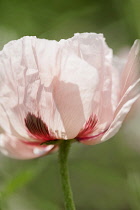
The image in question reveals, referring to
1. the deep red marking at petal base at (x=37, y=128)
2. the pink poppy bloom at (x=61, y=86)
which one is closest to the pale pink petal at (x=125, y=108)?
the pink poppy bloom at (x=61, y=86)

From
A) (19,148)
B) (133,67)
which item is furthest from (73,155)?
(133,67)

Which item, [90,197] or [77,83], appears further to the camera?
[90,197]

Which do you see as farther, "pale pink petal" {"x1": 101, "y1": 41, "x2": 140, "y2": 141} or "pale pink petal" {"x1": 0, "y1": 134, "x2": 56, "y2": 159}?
"pale pink petal" {"x1": 0, "y1": 134, "x2": 56, "y2": 159}

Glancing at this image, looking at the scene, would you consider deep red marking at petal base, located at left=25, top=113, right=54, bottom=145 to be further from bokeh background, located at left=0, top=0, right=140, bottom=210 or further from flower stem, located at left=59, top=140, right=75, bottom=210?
bokeh background, located at left=0, top=0, right=140, bottom=210

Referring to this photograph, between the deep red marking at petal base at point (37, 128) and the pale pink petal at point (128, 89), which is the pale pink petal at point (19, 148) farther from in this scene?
the pale pink petal at point (128, 89)

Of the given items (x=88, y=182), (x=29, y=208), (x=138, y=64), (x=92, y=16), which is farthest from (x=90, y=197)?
(x=138, y=64)

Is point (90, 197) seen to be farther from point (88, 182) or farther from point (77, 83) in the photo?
point (77, 83)

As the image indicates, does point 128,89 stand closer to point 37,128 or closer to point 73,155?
point 37,128

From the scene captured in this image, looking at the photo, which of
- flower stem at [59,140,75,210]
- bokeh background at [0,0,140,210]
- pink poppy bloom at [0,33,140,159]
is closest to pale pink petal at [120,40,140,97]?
pink poppy bloom at [0,33,140,159]
